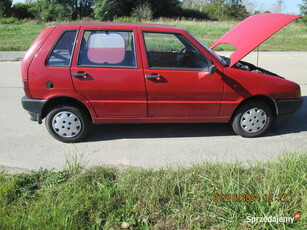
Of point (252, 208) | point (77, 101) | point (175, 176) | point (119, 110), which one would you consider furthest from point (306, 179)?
point (77, 101)

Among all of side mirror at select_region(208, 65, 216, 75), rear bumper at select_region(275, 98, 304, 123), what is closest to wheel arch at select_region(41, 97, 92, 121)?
side mirror at select_region(208, 65, 216, 75)

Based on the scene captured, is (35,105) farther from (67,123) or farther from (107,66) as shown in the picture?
(107,66)

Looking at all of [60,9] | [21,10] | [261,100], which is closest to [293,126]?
[261,100]

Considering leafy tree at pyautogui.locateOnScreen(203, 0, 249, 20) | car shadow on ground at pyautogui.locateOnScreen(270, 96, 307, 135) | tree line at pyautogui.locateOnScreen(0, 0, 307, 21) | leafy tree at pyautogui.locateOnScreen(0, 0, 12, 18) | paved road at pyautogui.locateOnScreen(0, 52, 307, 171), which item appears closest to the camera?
paved road at pyautogui.locateOnScreen(0, 52, 307, 171)

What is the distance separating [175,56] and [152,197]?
87.6 inches

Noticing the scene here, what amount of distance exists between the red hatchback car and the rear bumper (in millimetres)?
98

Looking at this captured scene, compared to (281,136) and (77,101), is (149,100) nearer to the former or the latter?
(77,101)

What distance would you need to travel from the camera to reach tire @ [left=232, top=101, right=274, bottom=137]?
4184mm

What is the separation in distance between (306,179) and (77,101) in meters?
3.10

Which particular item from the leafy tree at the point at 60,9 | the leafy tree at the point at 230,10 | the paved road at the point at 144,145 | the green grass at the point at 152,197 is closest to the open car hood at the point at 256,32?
the paved road at the point at 144,145

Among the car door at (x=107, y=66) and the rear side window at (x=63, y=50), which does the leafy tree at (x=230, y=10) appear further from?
the rear side window at (x=63, y=50)

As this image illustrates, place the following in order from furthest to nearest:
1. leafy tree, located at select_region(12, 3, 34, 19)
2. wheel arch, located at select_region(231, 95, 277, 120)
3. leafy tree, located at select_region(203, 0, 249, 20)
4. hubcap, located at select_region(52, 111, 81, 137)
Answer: leafy tree, located at select_region(203, 0, 249, 20) → leafy tree, located at select_region(12, 3, 34, 19) → wheel arch, located at select_region(231, 95, 277, 120) → hubcap, located at select_region(52, 111, 81, 137)

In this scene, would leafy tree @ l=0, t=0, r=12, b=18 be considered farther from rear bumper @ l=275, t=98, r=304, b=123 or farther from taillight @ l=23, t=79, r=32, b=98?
rear bumper @ l=275, t=98, r=304, b=123

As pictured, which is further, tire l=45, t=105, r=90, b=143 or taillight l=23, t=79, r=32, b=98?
tire l=45, t=105, r=90, b=143
